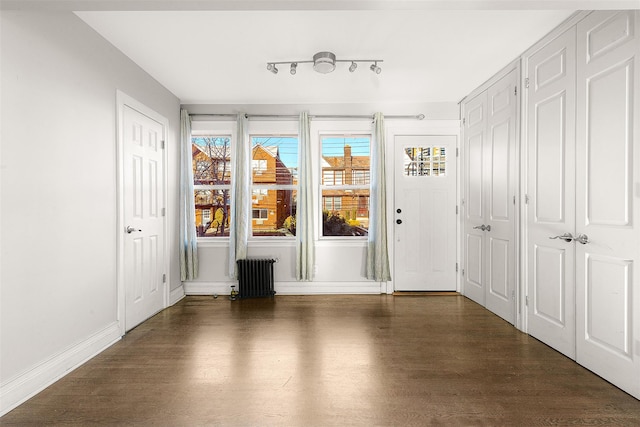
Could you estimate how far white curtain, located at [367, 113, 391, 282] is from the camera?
433 centimetres

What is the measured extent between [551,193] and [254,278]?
11.1 ft

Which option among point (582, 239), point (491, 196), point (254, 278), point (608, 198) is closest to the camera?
point (608, 198)

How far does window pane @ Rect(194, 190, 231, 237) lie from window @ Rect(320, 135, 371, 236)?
4.56 ft

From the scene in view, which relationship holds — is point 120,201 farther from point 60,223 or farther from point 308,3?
point 308,3

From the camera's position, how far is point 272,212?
180 inches

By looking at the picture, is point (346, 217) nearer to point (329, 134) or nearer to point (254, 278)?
point (329, 134)

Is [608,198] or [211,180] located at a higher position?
[211,180]

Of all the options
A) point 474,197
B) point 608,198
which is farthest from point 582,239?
point 474,197

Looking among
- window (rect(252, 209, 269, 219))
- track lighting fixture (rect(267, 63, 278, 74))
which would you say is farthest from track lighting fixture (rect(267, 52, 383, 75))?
window (rect(252, 209, 269, 219))

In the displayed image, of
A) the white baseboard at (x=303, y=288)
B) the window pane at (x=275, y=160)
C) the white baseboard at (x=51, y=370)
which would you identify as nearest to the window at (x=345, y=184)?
the window pane at (x=275, y=160)

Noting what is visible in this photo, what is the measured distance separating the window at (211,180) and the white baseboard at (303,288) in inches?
27.8

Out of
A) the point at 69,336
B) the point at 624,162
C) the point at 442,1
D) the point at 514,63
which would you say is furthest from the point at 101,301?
the point at 514,63

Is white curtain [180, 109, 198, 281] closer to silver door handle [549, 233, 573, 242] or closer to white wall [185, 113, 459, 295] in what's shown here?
white wall [185, 113, 459, 295]

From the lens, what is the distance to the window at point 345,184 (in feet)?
15.0
